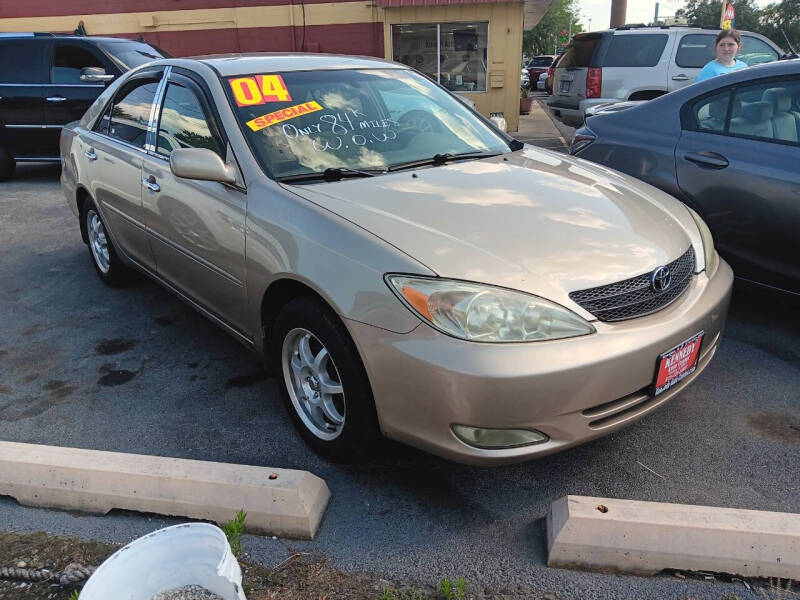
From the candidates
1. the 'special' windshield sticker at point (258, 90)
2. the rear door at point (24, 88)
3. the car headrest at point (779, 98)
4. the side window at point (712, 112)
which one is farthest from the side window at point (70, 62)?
the car headrest at point (779, 98)

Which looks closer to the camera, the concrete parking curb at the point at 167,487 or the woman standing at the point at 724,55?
the concrete parking curb at the point at 167,487

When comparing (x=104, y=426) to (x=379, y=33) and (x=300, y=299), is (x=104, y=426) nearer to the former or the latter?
(x=300, y=299)

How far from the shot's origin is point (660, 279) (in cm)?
250

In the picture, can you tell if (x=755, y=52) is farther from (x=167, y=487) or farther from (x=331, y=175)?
(x=167, y=487)

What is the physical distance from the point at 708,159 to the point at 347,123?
218 centimetres

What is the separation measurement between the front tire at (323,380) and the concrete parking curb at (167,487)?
25 cm

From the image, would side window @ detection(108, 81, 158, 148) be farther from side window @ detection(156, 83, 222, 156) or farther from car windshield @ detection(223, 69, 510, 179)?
car windshield @ detection(223, 69, 510, 179)

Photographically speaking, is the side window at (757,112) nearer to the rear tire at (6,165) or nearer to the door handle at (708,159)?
the door handle at (708,159)

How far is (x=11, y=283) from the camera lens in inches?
202

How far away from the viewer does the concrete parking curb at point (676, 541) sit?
2.13 m

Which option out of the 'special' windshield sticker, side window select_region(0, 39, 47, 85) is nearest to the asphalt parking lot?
the 'special' windshield sticker

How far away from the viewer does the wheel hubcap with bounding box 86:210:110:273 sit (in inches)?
189

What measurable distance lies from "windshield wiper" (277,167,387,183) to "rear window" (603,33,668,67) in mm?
8667

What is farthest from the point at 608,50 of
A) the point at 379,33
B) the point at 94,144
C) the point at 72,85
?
the point at 94,144
